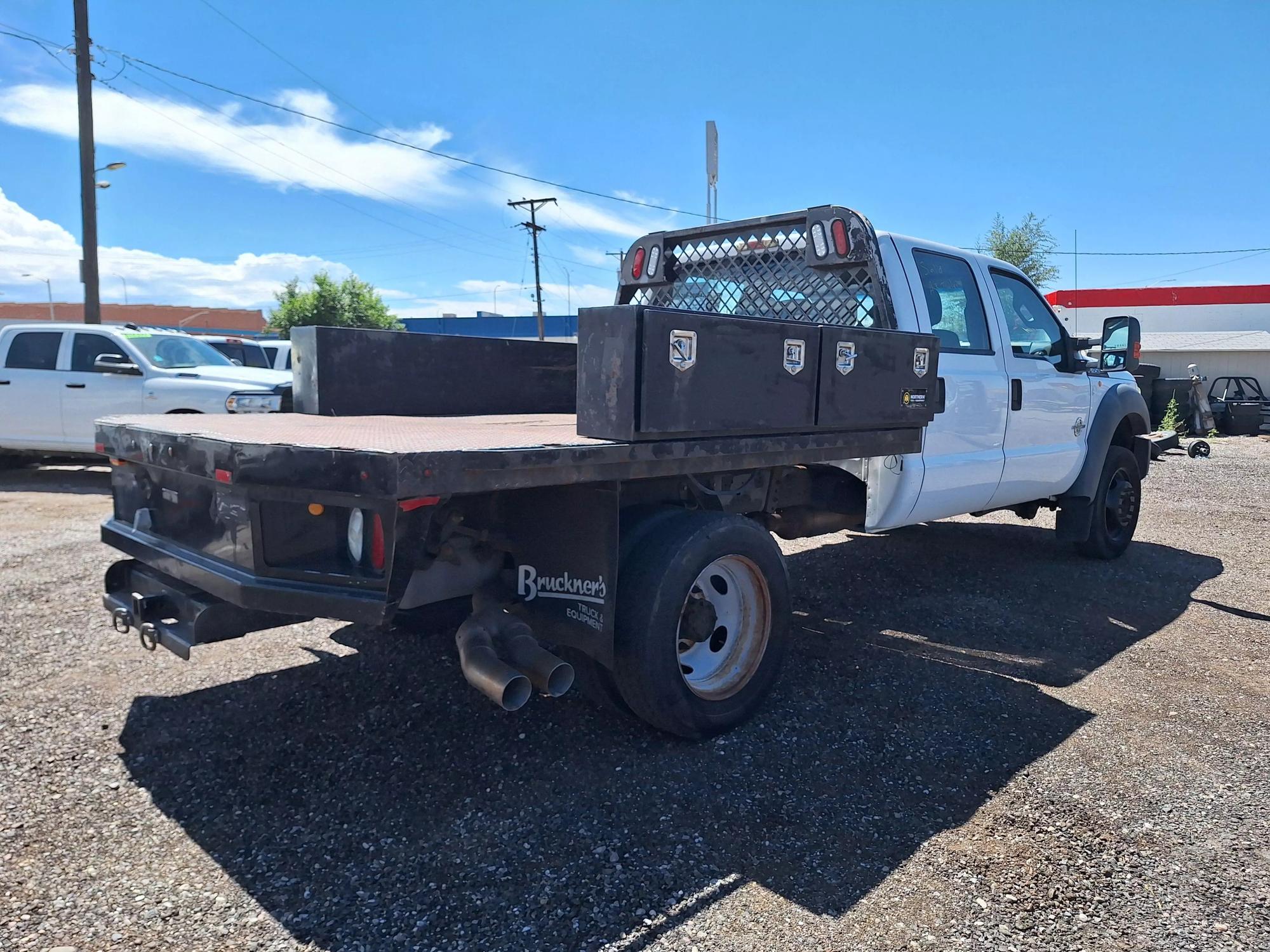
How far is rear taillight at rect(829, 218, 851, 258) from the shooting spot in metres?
4.67

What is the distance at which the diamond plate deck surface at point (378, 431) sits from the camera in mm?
2777

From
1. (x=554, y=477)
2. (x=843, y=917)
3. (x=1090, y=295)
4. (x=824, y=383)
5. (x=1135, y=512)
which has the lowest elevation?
(x=843, y=917)

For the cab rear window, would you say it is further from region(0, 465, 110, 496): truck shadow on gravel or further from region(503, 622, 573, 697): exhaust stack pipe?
region(503, 622, 573, 697): exhaust stack pipe

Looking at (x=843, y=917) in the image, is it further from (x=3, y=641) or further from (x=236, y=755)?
(x=3, y=641)

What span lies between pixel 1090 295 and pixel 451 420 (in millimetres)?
42273

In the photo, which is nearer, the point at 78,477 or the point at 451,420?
the point at 451,420

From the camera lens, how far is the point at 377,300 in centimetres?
5672

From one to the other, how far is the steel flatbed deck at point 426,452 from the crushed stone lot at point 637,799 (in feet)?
3.81

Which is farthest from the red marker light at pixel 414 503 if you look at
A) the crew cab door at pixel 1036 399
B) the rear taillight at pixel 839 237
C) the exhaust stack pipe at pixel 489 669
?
the crew cab door at pixel 1036 399

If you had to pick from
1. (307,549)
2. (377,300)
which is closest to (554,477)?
(307,549)

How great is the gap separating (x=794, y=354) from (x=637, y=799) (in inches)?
69.5

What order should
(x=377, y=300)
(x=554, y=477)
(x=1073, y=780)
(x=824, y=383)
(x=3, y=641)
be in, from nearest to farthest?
1. (x=554, y=477)
2. (x=1073, y=780)
3. (x=824, y=383)
4. (x=3, y=641)
5. (x=377, y=300)

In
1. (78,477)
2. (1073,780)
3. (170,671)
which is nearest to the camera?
(1073,780)

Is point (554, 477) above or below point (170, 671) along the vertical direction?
above
